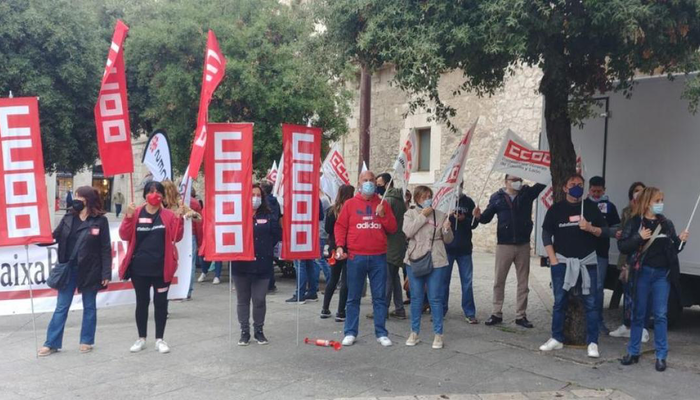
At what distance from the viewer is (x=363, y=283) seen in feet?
23.2

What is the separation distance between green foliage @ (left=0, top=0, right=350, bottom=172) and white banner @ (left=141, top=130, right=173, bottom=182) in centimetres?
461

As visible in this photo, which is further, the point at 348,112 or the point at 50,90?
the point at 348,112

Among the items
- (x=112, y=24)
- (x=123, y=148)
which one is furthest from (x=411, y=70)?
(x=112, y=24)

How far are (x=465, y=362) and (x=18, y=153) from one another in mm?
4995

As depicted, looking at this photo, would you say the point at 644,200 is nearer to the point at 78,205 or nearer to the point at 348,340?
the point at 348,340

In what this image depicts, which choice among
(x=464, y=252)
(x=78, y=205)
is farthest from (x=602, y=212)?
(x=78, y=205)

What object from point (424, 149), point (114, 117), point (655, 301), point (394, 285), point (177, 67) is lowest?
point (394, 285)

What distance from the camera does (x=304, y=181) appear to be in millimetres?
7133

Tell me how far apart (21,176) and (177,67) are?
8.07 m

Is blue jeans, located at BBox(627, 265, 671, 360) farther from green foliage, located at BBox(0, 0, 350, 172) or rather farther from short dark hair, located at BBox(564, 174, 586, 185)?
green foliage, located at BBox(0, 0, 350, 172)

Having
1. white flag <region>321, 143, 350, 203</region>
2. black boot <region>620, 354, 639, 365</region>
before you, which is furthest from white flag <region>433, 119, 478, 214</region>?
white flag <region>321, 143, 350, 203</region>

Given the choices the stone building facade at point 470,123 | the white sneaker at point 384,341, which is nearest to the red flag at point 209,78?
the white sneaker at point 384,341

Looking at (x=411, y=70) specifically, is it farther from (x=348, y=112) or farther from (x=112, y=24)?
(x=112, y=24)

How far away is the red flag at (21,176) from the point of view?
258 inches
